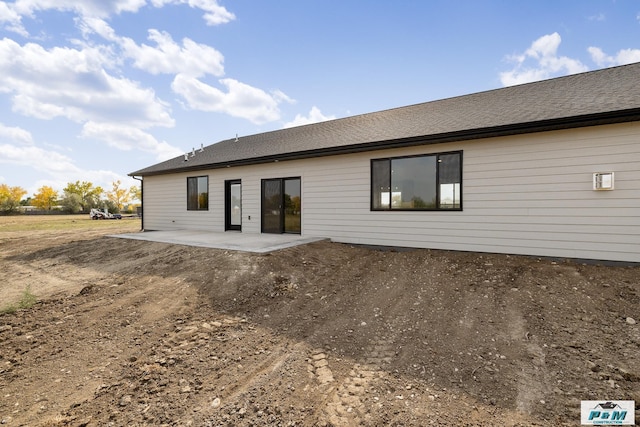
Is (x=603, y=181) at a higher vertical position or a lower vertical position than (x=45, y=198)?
lower

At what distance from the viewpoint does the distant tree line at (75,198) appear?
144ft

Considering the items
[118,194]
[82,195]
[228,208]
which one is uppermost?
[118,194]

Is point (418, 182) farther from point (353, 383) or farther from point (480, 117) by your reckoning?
point (353, 383)

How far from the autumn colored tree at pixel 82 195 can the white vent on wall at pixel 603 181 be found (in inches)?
2217

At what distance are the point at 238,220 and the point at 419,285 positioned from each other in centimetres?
743

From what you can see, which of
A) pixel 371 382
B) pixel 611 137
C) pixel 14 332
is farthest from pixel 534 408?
pixel 14 332

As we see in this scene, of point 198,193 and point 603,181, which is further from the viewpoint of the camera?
point 198,193

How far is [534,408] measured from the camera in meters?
2.32

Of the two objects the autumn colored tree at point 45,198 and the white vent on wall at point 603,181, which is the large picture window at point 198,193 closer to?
the white vent on wall at point 603,181

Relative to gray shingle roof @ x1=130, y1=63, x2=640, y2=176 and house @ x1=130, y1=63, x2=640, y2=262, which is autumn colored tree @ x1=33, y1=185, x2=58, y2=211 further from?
house @ x1=130, y1=63, x2=640, y2=262

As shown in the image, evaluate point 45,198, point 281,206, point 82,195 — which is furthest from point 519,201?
point 45,198

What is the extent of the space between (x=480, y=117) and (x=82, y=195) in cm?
6091

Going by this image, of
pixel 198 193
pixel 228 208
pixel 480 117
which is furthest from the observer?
pixel 198 193

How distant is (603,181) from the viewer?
512 cm
